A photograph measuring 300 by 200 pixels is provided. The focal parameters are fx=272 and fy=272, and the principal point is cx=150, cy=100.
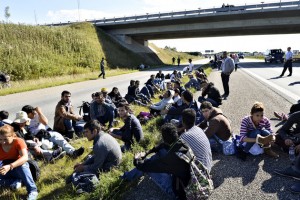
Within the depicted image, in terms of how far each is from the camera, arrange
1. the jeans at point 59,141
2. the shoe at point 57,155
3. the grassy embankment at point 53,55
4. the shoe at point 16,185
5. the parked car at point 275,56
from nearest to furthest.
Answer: the shoe at point 16,185, the shoe at point 57,155, the jeans at point 59,141, the grassy embankment at point 53,55, the parked car at point 275,56

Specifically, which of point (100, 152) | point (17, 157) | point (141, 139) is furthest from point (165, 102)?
point (17, 157)

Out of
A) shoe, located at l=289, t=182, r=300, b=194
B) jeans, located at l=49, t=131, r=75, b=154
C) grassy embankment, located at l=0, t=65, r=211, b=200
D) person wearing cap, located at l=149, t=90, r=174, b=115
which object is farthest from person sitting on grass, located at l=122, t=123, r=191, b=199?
person wearing cap, located at l=149, t=90, r=174, b=115

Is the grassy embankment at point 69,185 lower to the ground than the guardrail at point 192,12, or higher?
lower

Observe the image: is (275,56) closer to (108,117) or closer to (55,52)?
(55,52)

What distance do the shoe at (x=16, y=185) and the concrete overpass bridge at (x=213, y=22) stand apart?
3789cm

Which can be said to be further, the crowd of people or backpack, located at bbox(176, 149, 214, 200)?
the crowd of people

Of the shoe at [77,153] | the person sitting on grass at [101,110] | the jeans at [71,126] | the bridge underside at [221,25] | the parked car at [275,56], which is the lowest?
the shoe at [77,153]

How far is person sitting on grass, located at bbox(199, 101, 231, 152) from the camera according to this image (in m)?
5.50

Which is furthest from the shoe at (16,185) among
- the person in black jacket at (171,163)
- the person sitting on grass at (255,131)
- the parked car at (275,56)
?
the parked car at (275,56)

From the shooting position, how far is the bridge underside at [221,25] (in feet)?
121

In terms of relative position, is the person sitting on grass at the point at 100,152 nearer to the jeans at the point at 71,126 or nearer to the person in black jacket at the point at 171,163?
the person in black jacket at the point at 171,163

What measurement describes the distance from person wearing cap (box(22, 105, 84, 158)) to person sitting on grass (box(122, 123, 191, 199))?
2.59 meters

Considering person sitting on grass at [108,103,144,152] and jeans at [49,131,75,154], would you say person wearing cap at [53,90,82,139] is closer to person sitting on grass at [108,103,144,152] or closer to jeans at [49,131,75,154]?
jeans at [49,131,75,154]

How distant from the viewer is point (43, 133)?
6.50 meters
